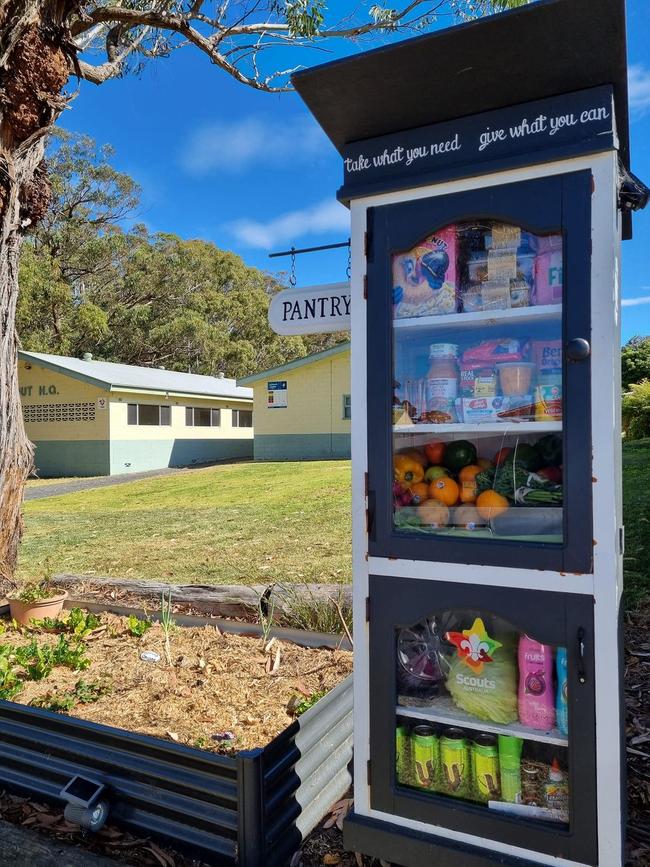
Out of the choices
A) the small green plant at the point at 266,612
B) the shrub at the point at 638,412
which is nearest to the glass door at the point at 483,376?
the small green plant at the point at 266,612

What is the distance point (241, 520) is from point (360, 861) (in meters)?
8.13

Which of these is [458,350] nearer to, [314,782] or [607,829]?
[607,829]

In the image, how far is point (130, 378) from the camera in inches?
842

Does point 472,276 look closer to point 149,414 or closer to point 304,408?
point 304,408

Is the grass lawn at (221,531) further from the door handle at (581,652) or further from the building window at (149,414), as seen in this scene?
the building window at (149,414)

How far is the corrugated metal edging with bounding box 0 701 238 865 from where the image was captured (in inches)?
88.7

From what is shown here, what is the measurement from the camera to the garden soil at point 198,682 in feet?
9.71

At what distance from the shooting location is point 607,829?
1932 millimetres

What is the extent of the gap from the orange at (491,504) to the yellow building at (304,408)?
19.1 meters

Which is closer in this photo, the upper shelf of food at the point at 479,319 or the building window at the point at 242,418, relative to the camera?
the upper shelf of food at the point at 479,319

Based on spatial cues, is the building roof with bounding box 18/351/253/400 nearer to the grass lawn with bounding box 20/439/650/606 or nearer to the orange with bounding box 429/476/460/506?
the grass lawn with bounding box 20/439/650/606

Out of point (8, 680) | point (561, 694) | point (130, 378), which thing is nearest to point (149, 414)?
point (130, 378)

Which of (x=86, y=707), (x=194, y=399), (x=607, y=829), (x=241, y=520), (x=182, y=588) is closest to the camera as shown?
(x=607, y=829)

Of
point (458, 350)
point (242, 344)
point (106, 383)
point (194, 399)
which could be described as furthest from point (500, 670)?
point (242, 344)
